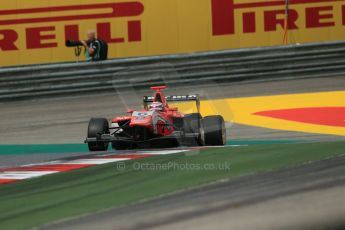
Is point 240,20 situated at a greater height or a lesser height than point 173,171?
greater

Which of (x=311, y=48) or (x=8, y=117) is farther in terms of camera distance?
(x=311, y=48)

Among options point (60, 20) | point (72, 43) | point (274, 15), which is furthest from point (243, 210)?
point (274, 15)

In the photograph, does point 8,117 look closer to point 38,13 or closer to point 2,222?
point 38,13

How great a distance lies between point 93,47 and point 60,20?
4.91 ft

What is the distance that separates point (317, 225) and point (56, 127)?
36.1ft

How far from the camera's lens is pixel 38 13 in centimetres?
2002

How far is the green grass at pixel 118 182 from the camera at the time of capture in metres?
5.38

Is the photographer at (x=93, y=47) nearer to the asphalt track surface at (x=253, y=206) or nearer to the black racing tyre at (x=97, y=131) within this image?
the black racing tyre at (x=97, y=131)

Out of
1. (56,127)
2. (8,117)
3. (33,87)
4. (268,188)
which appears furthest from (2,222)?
(33,87)

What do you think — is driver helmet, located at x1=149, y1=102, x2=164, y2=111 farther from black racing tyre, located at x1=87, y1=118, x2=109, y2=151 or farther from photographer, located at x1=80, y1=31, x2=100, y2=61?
photographer, located at x1=80, y1=31, x2=100, y2=61

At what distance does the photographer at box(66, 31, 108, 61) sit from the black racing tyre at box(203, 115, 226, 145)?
8149 mm

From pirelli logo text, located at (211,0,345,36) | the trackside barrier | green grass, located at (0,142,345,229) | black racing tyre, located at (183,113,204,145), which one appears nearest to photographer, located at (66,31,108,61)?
the trackside barrier

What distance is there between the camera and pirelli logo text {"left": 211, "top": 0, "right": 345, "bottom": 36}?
2094 centimetres

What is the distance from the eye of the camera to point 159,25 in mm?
20625
